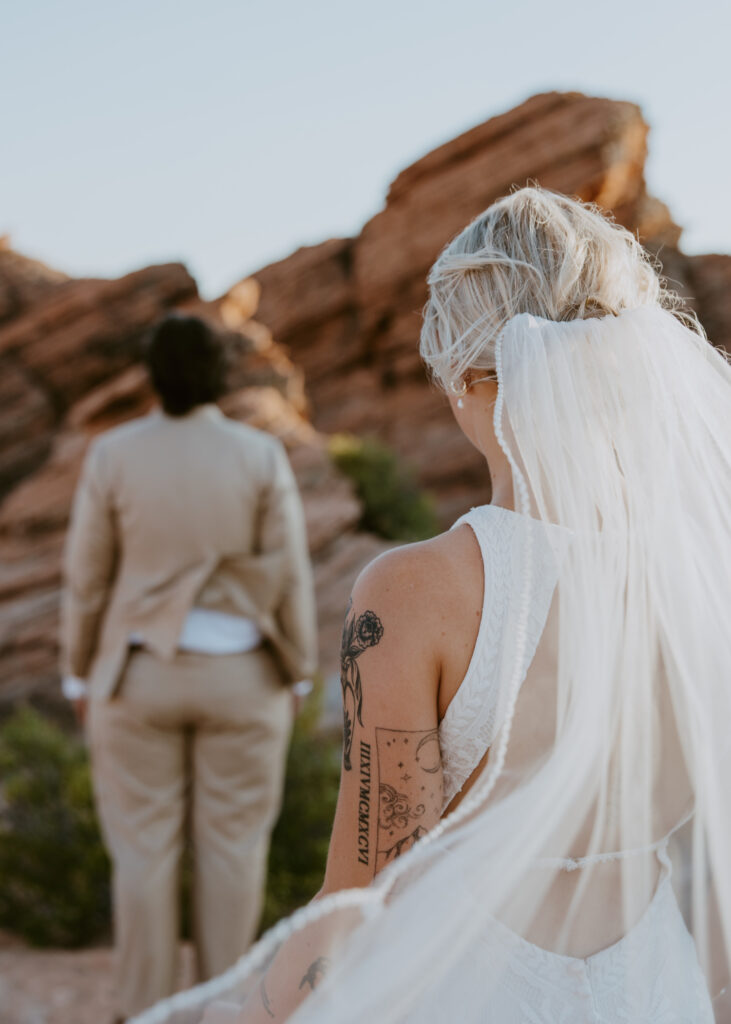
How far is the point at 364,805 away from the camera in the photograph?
4.77ft

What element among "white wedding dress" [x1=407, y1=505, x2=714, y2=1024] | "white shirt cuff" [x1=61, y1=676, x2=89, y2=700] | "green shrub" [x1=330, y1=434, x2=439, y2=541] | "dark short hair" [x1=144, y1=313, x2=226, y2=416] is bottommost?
"green shrub" [x1=330, y1=434, x2=439, y2=541]

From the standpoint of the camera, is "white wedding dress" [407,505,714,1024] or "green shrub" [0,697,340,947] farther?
"green shrub" [0,697,340,947]

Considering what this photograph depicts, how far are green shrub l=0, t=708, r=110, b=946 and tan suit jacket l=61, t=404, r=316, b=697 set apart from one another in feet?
5.27

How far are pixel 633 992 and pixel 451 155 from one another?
16.6 metres

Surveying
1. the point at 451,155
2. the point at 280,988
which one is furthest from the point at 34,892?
the point at 451,155

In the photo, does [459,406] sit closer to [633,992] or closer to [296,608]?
[633,992]

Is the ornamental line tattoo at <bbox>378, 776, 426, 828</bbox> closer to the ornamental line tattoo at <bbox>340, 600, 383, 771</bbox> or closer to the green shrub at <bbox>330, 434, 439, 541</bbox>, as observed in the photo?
the ornamental line tattoo at <bbox>340, 600, 383, 771</bbox>

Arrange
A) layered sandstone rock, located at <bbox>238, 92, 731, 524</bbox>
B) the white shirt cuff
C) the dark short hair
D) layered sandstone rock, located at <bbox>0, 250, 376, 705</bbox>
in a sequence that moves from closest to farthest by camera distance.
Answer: the dark short hair → the white shirt cuff → layered sandstone rock, located at <bbox>0, 250, 376, 705</bbox> → layered sandstone rock, located at <bbox>238, 92, 731, 524</bbox>

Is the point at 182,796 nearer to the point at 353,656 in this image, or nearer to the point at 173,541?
the point at 173,541

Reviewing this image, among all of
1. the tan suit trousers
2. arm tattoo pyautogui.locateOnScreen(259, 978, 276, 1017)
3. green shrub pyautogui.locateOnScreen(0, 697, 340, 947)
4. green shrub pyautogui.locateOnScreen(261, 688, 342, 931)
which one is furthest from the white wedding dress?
green shrub pyautogui.locateOnScreen(0, 697, 340, 947)

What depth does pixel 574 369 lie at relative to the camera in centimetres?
150

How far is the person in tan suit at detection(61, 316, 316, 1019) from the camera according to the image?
11.2 feet

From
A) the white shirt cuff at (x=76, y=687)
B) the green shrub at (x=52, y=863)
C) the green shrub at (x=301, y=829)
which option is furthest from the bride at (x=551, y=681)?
the green shrub at (x=52, y=863)

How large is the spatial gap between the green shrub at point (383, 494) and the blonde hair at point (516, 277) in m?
8.34
